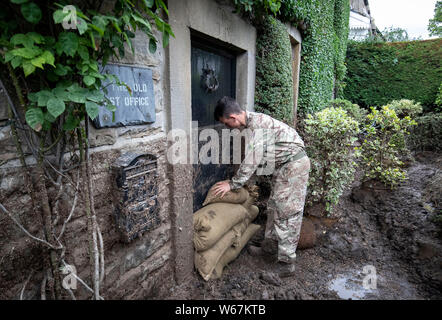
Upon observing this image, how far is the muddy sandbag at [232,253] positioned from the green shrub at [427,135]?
19.7 feet

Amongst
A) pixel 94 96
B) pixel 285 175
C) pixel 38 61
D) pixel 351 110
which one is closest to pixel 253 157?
pixel 285 175

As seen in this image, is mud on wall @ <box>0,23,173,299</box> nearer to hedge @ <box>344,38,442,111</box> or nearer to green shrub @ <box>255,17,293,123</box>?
green shrub @ <box>255,17,293,123</box>

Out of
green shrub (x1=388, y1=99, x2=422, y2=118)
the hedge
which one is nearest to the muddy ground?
green shrub (x1=388, y1=99, x2=422, y2=118)

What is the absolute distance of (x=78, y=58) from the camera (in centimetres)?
123

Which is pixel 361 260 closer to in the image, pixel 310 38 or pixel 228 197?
pixel 228 197

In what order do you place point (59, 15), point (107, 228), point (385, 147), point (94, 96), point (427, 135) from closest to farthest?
1. point (59, 15)
2. point (94, 96)
3. point (107, 228)
4. point (385, 147)
5. point (427, 135)

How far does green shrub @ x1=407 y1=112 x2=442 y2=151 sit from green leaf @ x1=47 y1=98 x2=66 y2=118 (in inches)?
320

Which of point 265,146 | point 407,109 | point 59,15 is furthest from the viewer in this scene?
point 407,109

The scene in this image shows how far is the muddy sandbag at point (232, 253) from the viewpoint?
8.47 ft

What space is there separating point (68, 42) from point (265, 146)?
76.7 inches

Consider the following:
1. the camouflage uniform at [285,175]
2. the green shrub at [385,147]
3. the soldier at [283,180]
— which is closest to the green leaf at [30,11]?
the soldier at [283,180]

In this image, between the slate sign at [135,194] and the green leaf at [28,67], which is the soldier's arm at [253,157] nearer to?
the slate sign at [135,194]

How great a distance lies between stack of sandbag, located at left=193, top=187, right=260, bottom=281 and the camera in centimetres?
248

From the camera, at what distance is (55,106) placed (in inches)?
42.8
